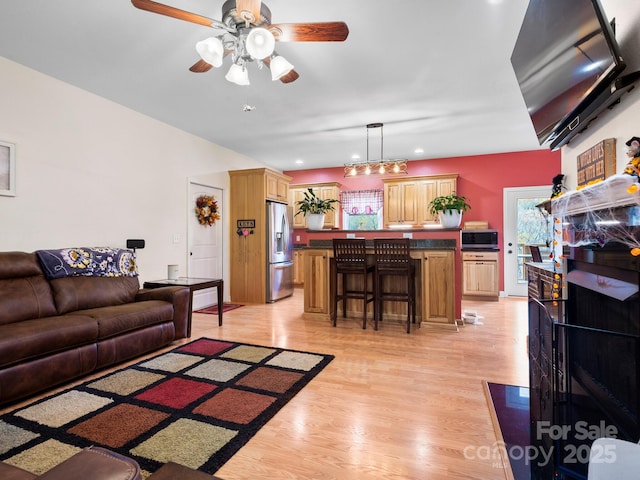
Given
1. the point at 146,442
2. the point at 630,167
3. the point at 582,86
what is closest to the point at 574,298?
the point at 630,167

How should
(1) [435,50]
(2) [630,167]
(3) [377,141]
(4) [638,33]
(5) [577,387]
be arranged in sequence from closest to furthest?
(2) [630,167] < (4) [638,33] < (5) [577,387] < (1) [435,50] < (3) [377,141]

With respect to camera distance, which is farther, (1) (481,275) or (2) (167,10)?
(1) (481,275)

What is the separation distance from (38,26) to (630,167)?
154 inches

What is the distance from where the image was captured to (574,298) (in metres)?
1.97

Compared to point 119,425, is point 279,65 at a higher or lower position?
higher

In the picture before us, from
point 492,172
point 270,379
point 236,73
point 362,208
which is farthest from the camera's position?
point 362,208

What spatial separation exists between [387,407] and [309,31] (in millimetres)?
2459

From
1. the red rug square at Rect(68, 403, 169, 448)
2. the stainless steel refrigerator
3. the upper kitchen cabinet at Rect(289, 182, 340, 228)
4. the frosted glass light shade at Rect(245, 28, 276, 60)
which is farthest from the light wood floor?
the upper kitchen cabinet at Rect(289, 182, 340, 228)

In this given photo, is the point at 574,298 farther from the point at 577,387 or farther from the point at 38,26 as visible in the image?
the point at 38,26

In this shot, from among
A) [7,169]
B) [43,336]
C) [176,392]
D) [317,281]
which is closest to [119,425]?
[176,392]

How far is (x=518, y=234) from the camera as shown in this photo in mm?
6066

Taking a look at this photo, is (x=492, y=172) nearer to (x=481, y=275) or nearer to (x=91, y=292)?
(x=481, y=275)

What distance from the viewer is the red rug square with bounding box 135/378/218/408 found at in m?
2.16

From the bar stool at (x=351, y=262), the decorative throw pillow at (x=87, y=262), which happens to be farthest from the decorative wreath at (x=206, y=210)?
the bar stool at (x=351, y=262)
